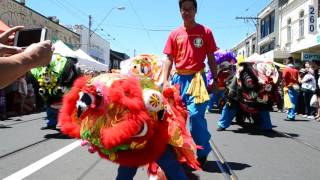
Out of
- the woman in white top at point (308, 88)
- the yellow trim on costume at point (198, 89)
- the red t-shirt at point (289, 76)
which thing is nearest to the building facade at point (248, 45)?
the woman in white top at point (308, 88)

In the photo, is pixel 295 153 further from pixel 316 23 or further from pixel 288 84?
pixel 316 23

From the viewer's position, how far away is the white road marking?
5410 millimetres

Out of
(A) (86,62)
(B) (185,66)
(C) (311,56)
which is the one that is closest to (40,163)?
(B) (185,66)

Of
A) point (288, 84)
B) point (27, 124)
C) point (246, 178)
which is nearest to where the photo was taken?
point (246, 178)

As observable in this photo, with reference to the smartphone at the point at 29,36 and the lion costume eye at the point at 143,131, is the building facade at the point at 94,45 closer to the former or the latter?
the lion costume eye at the point at 143,131

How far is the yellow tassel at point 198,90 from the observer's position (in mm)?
5473

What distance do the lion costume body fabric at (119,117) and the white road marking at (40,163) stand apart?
2085 mm

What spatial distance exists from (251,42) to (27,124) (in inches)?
1718

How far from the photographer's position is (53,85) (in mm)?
8797

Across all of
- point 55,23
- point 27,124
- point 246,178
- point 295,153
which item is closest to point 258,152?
point 295,153

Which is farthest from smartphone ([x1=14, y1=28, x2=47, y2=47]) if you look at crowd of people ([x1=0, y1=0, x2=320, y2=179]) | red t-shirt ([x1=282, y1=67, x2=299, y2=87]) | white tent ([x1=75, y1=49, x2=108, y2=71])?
white tent ([x1=75, y1=49, x2=108, y2=71])

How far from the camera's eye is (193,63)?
224 inches

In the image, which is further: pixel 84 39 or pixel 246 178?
pixel 84 39

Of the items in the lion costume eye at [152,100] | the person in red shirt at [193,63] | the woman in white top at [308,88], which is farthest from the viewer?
the woman in white top at [308,88]
